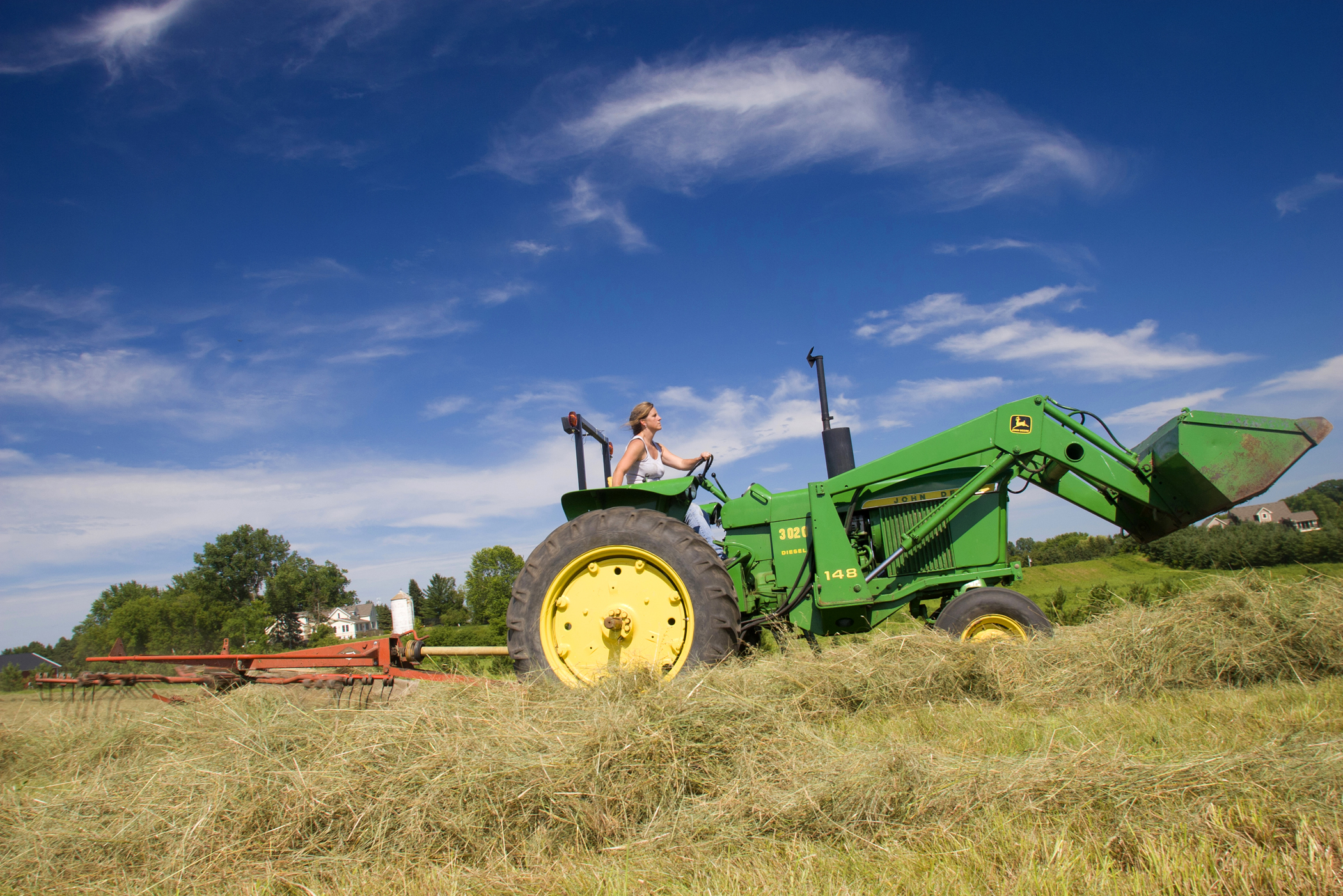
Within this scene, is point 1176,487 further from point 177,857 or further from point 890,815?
point 177,857

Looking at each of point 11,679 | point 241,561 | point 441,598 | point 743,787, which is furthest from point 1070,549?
point 241,561

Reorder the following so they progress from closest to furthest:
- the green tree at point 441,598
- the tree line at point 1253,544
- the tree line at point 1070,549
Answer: the tree line at point 1253,544 → the tree line at point 1070,549 → the green tree at point 441,598

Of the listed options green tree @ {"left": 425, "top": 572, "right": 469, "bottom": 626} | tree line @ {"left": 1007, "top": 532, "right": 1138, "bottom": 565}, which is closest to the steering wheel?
tree line @ {"left": 1007, "top": 532, "right": 1138, "bottom": 565}

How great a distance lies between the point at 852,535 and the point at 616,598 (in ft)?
6.10

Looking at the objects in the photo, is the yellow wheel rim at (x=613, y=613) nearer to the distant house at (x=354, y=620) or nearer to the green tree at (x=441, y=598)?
the green tree at (x=441, y=598)

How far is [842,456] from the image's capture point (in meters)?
5.24

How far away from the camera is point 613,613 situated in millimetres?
4176

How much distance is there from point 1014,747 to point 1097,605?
4.29 m

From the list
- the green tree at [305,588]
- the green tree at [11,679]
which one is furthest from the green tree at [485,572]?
the green tree at [305,588]

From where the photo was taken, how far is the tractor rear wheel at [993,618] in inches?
164

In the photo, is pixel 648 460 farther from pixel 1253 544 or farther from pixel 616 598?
pixel 1253 544

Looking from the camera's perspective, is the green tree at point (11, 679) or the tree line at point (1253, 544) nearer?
the green tree at point (11, 679)

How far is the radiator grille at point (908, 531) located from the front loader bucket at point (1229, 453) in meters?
1.42

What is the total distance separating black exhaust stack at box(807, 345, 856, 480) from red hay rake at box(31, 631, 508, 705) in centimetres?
271
